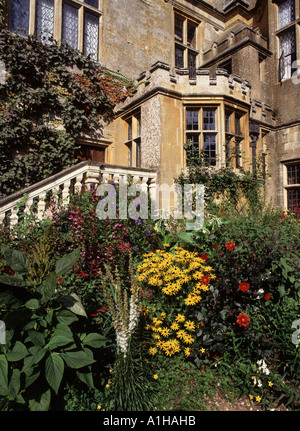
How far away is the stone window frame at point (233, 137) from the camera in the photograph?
770 cm

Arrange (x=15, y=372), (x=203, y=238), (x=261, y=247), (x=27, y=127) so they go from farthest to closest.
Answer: (x=27, y=127)
(x=203, y=238)
(x=261, y=247)
(x=15, y=372)

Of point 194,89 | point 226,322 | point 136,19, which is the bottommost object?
point 226,322

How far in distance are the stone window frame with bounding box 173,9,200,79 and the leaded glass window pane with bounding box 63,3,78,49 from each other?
12.5 feet

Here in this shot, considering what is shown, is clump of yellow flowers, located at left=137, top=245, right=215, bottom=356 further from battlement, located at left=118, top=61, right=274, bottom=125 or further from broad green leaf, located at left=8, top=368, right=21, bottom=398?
battlement, located at left=118, top=61, right=274, bottom=125

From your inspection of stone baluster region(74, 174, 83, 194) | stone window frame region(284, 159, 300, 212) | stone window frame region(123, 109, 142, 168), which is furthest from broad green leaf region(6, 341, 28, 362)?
stone window frame region(284, 159, 300, 212)

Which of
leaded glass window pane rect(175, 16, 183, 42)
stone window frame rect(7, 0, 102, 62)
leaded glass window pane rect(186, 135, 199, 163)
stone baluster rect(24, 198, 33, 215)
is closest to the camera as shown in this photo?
stone baluster rect(24, 198, 33, 215)

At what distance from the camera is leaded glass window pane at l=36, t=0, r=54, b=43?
24.9 feet

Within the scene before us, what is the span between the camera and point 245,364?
2484 millimetres

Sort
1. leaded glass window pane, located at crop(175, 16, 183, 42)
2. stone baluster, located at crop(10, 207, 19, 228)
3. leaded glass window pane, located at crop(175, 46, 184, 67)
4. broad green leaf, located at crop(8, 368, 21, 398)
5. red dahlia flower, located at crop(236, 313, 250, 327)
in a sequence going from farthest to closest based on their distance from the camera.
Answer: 1. leaded glass window pane, located at crop(175, 16, 183, 42)
2. leaded glass window pane, located at crop(175, 46, 184, 67)
3. stone baluster, located at crop(10, 207, 19, 228)
4. red dahlia flower, located at crop(236, 313, 250, 327)
5. broad green leaf, located at crop(8, 368, 21, 398)

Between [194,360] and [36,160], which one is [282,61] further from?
[194,360]

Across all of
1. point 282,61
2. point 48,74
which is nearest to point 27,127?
point 48,74

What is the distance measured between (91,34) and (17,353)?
31.5 feet

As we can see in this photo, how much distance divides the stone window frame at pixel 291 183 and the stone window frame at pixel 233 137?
2560mm

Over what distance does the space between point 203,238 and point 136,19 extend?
9.15 metres
